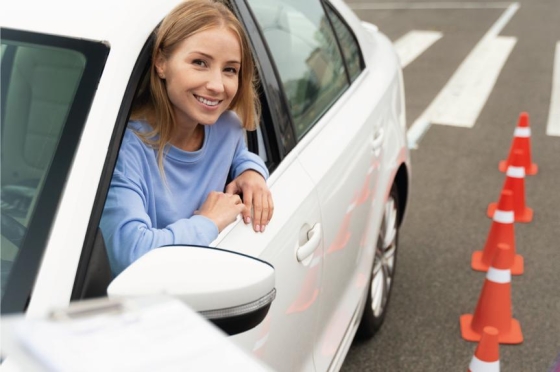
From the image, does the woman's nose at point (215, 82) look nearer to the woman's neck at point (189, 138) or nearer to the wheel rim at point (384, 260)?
the woman's neck at point (189, 138)

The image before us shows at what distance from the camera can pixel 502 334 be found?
3877 millimetres

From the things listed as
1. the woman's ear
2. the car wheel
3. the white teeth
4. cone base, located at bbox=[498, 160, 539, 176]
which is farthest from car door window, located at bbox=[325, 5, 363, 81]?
cone base, located at bbox=[498, 160, 539, 176]

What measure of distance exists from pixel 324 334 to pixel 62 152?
124 cm

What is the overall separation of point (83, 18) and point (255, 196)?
2.15 feet

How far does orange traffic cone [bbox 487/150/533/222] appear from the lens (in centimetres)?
498

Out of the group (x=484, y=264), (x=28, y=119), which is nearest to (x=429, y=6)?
(x=484, y=264)

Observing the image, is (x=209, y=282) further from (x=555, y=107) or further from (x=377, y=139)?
(x=555, y=107)

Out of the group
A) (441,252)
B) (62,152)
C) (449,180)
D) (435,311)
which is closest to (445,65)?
(449,180)

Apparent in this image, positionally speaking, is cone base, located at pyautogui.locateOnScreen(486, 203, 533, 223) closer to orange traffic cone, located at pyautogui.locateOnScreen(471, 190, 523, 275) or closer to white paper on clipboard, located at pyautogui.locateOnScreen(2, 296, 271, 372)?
orange traffic cone, located at pyautogui.locateOnScreen(471, 190, 523, 275)

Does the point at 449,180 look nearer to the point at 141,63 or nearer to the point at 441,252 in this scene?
the point at 441,252

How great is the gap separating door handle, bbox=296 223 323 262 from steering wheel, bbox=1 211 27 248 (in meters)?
0.79

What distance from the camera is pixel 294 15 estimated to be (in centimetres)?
313

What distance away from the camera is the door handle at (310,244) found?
7.63 ft

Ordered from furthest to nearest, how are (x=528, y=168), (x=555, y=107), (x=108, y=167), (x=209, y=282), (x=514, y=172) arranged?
(x=555, y=107) < (x=528, y=168) < (x=514, y=172) < (x=108, y=167) < (x=209, y=282)
